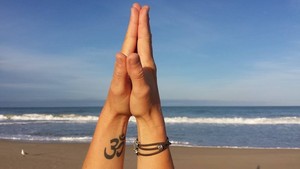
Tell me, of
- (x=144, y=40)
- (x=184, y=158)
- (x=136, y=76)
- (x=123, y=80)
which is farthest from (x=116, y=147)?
(x=184, y=158)

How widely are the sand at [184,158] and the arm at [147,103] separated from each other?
16.3 ft

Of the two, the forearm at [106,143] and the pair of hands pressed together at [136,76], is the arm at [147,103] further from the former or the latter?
the forearm at [106,143]

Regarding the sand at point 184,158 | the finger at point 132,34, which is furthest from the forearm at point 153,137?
the sand at point 184,158

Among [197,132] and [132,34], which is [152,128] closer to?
[132,34]

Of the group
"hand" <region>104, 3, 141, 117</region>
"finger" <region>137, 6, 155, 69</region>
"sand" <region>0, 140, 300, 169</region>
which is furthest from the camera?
"sand" <region>0, 140, 300, 169</region>

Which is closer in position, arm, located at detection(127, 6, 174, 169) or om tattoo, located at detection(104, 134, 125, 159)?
arm, located at detection(127, 6, 174, 169)

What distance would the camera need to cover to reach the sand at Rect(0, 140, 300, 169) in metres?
7.43

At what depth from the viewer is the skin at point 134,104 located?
86.7 inches

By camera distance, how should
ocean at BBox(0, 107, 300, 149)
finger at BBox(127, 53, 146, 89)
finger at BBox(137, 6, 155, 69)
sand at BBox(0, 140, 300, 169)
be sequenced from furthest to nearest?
ocean at BBox(0, 107, 300, 149) < sand at BBox(0, 140, 300, 169) < finger at BBox(137, 6, 155, 69) < finger at BBox(127, 53, 146, 89)

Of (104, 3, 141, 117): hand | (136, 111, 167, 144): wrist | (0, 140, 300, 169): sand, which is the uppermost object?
(104, 3, 141, 117): hand

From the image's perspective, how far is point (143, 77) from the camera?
2.20m

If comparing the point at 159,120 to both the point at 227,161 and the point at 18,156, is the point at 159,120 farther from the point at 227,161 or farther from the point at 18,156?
the point at 18,156

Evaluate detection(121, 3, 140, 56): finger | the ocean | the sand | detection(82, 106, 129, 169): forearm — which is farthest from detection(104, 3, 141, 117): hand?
the ocean

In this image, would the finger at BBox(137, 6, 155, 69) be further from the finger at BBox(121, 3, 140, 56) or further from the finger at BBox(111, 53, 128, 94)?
the finger at BBox(111, 53, 128, 94)
